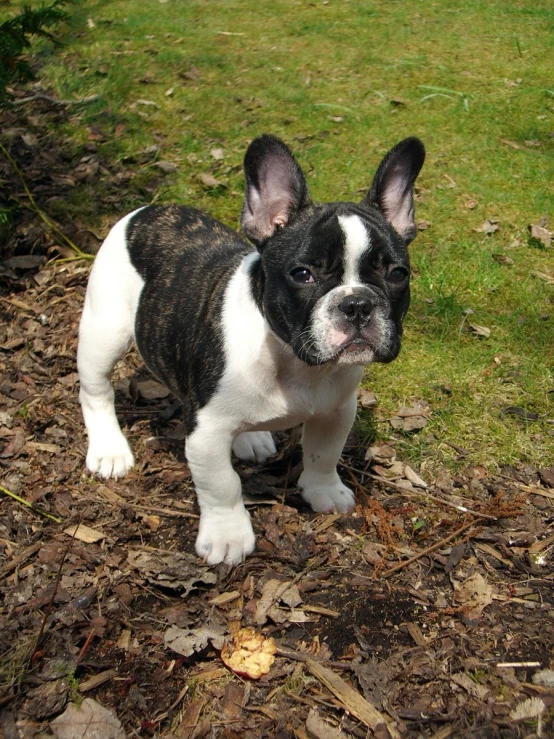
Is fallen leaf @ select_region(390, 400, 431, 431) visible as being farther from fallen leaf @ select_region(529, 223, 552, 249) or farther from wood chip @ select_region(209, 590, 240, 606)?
fallen leaf @ select_region(529, 223, 552, 249)

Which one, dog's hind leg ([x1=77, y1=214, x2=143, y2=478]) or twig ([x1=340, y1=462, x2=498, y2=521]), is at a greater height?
dog's hind leg ([x1=77, y1=214, x2=143, y2=478])

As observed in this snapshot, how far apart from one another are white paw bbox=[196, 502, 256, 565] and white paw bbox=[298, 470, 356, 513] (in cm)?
54

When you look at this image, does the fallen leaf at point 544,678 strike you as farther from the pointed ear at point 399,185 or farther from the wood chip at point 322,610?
the pointed ear at point 399,185

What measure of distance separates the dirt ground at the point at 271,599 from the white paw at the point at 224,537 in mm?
76

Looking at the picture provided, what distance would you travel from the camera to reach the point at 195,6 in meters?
11.4

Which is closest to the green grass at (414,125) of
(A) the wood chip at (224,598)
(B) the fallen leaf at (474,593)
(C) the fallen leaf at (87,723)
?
(B) the fallen leaf at (474,593)

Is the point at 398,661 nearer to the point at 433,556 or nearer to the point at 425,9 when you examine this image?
the point at 433,556

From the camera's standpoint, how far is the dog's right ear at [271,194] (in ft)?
12.8

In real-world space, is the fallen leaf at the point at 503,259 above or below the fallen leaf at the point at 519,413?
above

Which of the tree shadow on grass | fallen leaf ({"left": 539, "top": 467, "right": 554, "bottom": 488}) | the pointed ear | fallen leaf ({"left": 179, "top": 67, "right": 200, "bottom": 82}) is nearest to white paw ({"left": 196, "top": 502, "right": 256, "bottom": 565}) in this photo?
the pointed ear

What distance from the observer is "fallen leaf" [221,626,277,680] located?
3.60 metres

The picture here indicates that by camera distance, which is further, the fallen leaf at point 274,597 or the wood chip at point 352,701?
the fallen leaf at point 274,597

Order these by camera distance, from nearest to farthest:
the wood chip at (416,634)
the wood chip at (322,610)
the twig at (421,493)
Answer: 1. the wood chip at (416,634)
2. the wood chip at (322,610)
3. the twig at (421,493)

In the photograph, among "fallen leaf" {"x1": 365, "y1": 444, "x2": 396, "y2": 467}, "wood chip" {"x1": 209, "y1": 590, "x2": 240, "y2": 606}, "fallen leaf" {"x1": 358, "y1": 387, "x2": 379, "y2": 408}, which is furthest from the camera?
"fallen leaf" {"x1": 358, "y1": 387, "x2": 379, "y2": 408}
